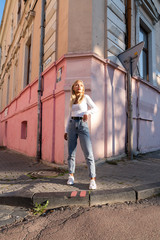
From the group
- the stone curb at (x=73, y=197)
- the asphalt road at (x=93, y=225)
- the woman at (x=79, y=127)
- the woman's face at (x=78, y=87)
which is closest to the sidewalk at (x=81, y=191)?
the stone curb at (x=73, y=197)

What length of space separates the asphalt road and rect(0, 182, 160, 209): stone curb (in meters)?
0.11

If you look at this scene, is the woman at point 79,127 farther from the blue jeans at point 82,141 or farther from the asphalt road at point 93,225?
the asphalt road at point 93,225

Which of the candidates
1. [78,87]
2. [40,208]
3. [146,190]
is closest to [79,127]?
[78,87]

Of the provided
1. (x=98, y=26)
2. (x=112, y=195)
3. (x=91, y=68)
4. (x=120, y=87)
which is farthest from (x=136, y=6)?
(x=112, y=195)

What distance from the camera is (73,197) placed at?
2.35 meters

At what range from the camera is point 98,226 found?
1.82 metres

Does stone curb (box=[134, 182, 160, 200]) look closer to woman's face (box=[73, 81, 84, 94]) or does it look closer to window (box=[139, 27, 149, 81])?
woman's face (box=[73, 81, 84, 94])

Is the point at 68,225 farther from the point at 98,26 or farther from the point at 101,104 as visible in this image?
the point at 98,26

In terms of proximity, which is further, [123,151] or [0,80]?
[0,80]

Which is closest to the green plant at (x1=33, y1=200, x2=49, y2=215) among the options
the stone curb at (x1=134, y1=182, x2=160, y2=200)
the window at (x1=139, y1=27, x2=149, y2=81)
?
the stone curb at (x1=134, y1=182, x2=160, y2=200)

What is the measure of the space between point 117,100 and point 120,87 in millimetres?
502

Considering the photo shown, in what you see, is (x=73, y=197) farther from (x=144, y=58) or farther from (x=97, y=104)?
(x=144, y=58)

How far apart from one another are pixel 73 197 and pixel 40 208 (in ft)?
1.50

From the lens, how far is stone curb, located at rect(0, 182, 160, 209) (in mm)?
2314
